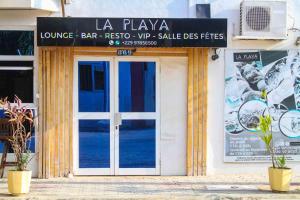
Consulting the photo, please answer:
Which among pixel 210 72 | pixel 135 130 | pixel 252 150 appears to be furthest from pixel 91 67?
pixel 252 150

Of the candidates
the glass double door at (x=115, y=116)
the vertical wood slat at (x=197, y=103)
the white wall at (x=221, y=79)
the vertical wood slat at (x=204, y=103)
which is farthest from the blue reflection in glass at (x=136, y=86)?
the white wall at (x=221, y=79)

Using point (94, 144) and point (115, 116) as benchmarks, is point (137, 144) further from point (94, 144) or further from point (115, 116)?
point (94, 144)

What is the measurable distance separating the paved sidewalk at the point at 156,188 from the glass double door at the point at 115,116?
1.04 ft

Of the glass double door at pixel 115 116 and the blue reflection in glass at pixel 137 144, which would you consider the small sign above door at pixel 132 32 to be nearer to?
the glass double door at pixel 115 116

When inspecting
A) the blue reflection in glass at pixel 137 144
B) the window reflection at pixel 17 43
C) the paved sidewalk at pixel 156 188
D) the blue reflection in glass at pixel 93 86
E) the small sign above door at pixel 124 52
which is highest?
the window reflection at pixel 17 43

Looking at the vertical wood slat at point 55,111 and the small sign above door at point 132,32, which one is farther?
the vertical wood slat at point 55,111

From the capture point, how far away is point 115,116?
11531 millimetres

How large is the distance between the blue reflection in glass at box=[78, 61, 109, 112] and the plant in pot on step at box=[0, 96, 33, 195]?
1.16m

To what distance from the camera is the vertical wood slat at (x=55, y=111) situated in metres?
11.3

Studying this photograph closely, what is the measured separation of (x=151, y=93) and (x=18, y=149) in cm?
308

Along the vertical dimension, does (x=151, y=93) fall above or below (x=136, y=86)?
below

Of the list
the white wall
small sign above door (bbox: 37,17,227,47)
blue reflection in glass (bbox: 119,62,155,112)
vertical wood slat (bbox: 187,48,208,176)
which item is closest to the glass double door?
blue reflection in glass (bbox: 119,62,155,112)

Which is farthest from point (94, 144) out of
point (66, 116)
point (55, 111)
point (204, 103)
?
point (204, 103)

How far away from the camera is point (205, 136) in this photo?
1154 cm
